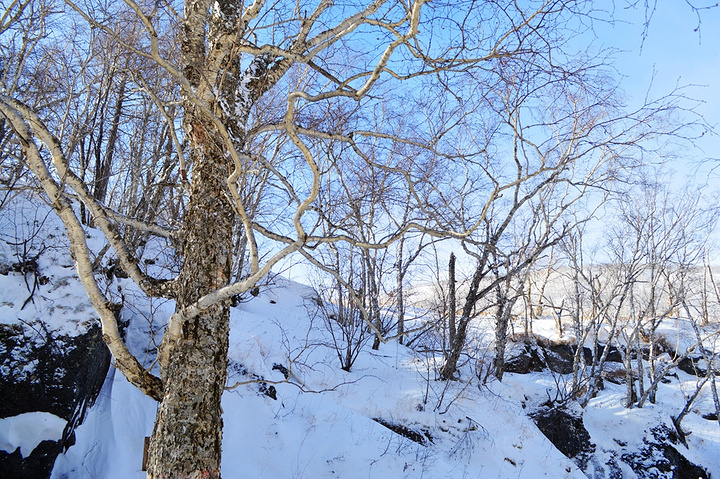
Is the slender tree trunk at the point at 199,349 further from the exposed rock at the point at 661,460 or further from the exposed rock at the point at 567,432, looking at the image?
the exposed rock at the point at 661,460

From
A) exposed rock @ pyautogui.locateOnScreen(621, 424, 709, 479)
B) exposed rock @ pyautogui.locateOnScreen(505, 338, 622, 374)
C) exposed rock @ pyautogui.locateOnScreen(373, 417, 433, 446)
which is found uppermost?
exposed rock @ pyautogui.locateOnScreen(373, 417, 433, 446)

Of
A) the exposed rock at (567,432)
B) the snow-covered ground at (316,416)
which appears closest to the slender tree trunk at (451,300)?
the snow-covered ground at (316,416)

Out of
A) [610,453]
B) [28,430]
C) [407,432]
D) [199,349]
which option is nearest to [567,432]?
[610,453]

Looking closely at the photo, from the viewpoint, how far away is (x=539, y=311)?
69.3ft

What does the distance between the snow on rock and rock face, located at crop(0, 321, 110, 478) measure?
41 mm

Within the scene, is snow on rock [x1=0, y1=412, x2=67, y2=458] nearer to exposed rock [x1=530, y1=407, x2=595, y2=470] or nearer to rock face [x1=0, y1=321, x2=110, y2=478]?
rock face [x1=0, y1=321, x2=110, y2=478]

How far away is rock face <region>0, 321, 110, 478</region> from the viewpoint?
148 inches

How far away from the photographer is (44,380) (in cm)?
411

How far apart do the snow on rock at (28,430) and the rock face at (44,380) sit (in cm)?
4

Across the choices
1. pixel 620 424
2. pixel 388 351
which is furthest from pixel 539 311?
pixel 388 351

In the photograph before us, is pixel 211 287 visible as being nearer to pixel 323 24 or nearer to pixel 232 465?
pixel 323 24

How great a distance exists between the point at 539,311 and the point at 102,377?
20.6m

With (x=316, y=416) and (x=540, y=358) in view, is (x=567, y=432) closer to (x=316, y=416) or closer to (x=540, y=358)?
(x=540, y=358)

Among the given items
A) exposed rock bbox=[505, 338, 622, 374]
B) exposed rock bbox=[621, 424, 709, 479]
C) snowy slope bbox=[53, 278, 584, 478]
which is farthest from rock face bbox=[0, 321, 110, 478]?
exposed rock bbox=[505, 338, 622, 374]
